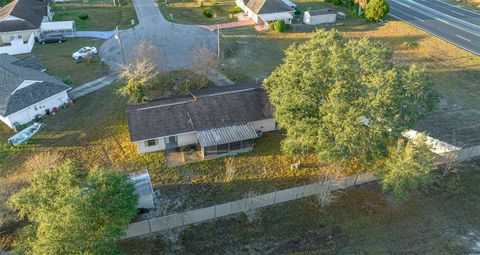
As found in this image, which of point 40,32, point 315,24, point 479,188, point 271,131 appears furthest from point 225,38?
point 479,188

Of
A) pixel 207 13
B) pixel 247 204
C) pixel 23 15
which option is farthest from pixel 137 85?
pixel 23 15

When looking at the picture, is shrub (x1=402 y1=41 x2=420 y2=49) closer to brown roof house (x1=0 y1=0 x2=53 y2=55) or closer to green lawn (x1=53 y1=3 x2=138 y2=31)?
green lawn (x1=53 y1=3 x2=138 y2=31)

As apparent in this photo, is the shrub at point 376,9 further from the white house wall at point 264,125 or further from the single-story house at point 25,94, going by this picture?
the single-story house at point 25,94

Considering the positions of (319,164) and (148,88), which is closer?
(319,164)

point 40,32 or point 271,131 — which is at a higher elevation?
point 40,32

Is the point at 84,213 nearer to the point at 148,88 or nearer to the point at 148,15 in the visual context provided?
the point at 148,88

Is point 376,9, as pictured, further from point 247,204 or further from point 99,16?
point 99,16

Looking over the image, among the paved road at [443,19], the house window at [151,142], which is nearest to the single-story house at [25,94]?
the house window at [151,142]
